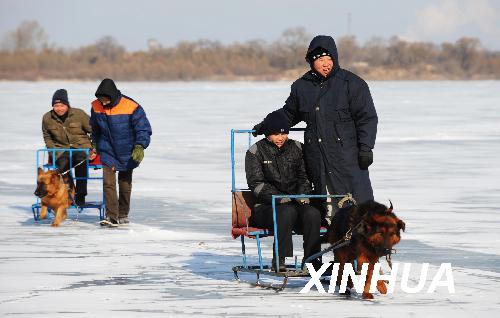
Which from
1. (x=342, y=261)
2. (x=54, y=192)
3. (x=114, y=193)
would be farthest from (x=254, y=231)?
(x=54, y=192)

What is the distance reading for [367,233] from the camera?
6.91 metres

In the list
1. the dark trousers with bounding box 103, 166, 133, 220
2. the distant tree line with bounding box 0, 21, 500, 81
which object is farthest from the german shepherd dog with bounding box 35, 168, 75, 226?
the distant tree line with bounding box 0, 21, 500, 81

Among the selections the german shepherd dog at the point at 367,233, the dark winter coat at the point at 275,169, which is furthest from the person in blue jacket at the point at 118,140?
the german shepherd dog at the point at 367,233

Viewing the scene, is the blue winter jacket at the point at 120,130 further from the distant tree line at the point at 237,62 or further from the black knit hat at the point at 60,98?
the distant tree line at the point at 237,62

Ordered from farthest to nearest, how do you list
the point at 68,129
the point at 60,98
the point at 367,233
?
the point at 68,129, the point at 60,98, the point at 367,233

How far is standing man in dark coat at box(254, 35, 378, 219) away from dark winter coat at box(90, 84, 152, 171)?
4.30m

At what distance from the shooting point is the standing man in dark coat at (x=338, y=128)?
7758 millimetres

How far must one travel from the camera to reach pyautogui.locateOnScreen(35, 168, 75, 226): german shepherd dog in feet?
39.4

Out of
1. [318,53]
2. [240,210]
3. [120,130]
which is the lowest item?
[240,210]

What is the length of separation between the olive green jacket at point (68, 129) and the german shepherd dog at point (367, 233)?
6235mm

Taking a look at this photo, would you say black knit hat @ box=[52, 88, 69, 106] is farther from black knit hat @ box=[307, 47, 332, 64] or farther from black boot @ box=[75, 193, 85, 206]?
black knit hat @ box=[307, 47, 332, 64]

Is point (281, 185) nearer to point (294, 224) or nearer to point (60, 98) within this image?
point (294, 224)

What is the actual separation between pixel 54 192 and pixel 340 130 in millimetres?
5158

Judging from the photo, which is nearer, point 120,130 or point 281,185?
point 281,185
